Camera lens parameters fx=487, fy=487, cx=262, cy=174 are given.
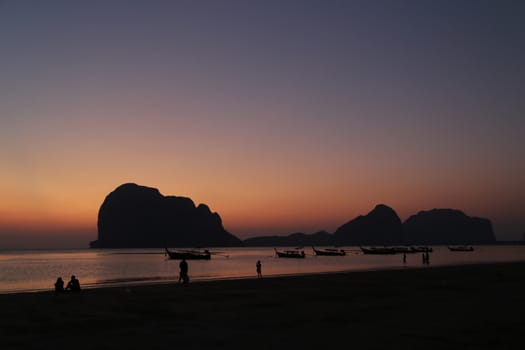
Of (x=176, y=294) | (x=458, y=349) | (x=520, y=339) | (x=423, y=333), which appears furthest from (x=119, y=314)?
(x=520, y=339)

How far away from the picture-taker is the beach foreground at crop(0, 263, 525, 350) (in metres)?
14.8

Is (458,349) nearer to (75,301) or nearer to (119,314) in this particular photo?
(119,314)

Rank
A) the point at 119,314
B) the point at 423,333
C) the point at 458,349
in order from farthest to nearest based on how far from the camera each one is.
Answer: the point at 119,314, the point at 423,333, the point at 458,349

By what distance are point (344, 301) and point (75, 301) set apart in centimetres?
1394

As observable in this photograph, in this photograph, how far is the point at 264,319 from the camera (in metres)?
19.3

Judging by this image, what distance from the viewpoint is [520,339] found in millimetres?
15094

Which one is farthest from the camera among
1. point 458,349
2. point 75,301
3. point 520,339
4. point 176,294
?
point 176,294

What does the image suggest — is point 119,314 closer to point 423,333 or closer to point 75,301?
point 75,301

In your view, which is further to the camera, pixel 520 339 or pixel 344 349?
pixel 520 339

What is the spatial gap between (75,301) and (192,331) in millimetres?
11335

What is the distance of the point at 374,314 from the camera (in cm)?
2061

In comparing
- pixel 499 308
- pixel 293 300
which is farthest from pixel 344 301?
pixel 499 308

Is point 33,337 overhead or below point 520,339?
overhead

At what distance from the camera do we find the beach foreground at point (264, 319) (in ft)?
48.5
